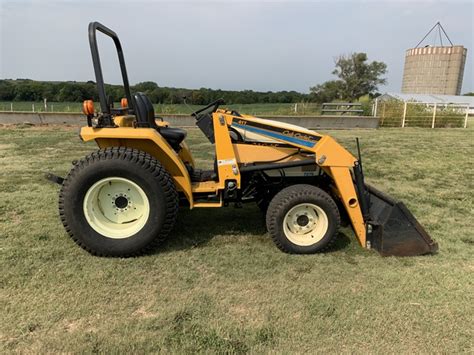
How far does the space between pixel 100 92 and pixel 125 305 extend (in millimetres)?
1808

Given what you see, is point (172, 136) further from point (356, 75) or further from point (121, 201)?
point (356, 75)

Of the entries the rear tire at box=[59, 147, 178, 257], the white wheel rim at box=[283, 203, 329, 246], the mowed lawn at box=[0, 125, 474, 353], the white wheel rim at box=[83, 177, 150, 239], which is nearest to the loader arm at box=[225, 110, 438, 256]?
the mowed lawn at box=[0, 125, 474, 353]

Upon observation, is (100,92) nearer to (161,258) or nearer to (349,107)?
(161,258)

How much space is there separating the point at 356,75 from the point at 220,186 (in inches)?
1683

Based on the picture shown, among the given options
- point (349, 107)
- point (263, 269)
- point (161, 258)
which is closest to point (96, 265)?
point (161, 258)

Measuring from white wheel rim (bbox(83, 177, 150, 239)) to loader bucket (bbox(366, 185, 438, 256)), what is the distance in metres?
2.09

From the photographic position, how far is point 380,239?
337 cm

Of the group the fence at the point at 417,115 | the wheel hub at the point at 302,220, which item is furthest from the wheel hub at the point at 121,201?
the fence at the point at 417,115

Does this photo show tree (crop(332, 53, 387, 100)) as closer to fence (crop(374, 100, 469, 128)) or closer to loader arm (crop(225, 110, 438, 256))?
fence (crop(374, 100, 469, 128))

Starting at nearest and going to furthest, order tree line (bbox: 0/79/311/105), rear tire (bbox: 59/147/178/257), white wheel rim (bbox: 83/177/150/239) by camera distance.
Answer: rear tire (bbox: 59/147/178/257)
white wheel rim (bbox: 83/177/150/239)
tree line (bbox: 0/79/311/105)

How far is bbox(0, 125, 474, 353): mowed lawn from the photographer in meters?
2.28

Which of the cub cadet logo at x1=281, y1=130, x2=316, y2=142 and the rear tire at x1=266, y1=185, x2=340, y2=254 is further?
the cub cadet logo at x1=281, y1=130, x2=316, y2=142

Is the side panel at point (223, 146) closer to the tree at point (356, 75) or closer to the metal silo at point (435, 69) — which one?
the tree at point (356, 75)

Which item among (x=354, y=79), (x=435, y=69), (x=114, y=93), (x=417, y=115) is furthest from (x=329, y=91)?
(x=114, y=93)
